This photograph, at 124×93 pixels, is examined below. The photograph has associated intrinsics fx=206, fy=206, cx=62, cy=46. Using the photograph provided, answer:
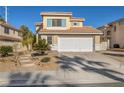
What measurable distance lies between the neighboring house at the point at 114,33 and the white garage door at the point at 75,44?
26.5 feet

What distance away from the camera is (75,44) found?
27594mm

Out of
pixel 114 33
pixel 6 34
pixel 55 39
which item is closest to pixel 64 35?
pixel 55 39

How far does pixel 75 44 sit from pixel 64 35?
191 centimetres

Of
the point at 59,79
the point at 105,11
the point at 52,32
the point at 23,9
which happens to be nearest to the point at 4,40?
the point at 23,9

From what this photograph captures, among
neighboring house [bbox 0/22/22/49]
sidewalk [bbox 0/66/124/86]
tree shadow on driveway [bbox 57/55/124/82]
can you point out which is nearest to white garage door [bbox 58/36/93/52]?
neighboring house [bbox 0/22/22/49]

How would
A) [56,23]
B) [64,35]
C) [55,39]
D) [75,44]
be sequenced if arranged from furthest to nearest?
[56,23] → [75,44] → [64,35] → [55,39]

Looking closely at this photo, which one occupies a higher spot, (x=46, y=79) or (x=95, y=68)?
(x=95, y=68)

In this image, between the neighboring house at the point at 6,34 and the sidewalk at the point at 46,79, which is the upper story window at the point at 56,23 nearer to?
the neighboring house at the point at 6,34

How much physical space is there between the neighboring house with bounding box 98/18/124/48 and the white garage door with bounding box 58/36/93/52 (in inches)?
318

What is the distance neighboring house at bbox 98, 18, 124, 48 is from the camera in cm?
3389

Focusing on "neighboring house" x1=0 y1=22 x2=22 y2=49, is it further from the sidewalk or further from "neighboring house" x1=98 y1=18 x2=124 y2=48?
the sidewalk

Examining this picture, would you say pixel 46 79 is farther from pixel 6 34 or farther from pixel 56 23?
pixel 6 34

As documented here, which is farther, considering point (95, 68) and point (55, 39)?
point (55, 39)
